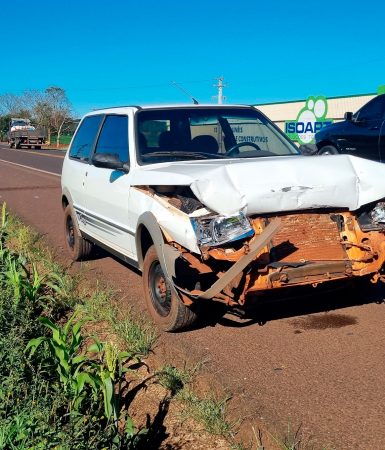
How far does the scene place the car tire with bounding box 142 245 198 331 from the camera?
445 centimetres

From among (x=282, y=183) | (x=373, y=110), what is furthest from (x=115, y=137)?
(x=373, y=110)

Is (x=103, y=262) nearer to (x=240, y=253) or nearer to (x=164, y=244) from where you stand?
(x=164, y=244)

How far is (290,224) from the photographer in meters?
4.30

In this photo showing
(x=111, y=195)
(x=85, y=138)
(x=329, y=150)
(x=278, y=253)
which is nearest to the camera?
(x=278, y=253)

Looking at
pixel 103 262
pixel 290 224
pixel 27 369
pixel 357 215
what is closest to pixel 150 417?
pixel 27 369

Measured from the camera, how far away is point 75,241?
23.8 feet

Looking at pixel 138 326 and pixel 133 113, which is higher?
pixel 133 113

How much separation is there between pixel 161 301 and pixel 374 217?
1.85m

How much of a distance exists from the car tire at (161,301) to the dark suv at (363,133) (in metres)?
7.78

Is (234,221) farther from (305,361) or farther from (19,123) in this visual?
(19,123)

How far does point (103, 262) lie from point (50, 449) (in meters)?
4.82

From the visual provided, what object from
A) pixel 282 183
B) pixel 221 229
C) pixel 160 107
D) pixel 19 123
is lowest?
pixel 221 229

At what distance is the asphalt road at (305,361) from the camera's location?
10.5 ft

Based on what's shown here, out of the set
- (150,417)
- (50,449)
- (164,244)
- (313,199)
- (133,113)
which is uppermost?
(133,113)
